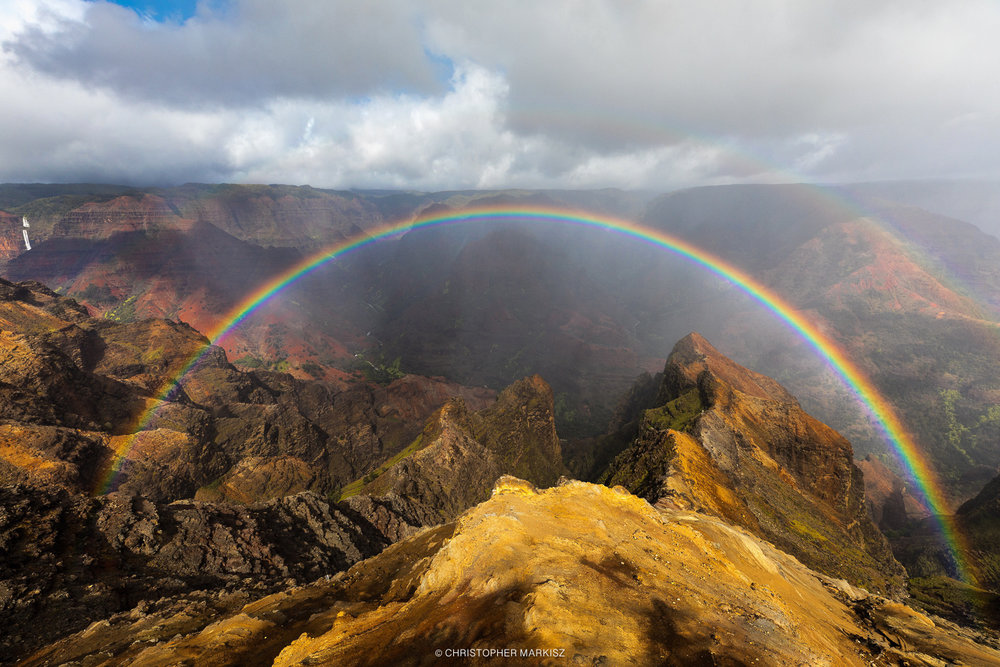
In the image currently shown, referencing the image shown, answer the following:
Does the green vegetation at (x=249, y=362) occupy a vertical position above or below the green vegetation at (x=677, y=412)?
below

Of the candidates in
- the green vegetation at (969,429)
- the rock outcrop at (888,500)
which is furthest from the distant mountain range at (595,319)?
the rock outcrop at (888,500)

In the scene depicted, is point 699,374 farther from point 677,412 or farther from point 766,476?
point 766,476

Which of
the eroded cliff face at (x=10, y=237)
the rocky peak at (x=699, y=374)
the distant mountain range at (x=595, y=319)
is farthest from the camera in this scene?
the eroded cliff face at (x=10, y=237)

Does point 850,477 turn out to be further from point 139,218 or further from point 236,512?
point 139,218

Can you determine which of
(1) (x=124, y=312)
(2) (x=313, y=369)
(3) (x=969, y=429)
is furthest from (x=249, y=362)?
(3) (x=969, y=429)

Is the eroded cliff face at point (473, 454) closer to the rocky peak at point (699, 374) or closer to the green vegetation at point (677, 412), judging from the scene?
the green vegetation at point (677, 412)
